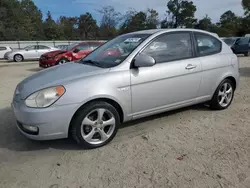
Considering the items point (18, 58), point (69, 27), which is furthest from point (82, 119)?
point (69, 27)

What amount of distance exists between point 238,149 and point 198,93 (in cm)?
128

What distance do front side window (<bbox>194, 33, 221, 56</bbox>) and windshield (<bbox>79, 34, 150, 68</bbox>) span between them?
40.1 inches

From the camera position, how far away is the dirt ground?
2.57 m

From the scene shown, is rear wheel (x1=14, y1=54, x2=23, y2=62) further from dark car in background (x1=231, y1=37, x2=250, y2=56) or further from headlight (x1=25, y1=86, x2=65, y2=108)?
headlight (x1=25, y1=86, x2=65, y2=108)

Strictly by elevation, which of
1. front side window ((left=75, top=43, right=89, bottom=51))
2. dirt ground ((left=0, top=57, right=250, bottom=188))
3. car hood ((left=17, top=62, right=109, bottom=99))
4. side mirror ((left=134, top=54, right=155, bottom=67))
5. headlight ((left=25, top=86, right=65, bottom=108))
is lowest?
dirt ground ((left=0, top=57, right=250, bottom=188))

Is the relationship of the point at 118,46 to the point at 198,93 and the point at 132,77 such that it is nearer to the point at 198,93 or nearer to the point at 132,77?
the point at 132,77

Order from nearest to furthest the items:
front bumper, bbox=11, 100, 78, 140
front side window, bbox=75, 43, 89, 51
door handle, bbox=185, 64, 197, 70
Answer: front bumper, bbox=11, 100, 78, 140, door handle, bbox=185, 64, 197, 70, front side window, bbox=75, 43, 89, 51

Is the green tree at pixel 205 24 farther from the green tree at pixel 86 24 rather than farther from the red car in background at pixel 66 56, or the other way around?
the red car in background at pixel 66 56

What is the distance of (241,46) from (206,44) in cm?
1660

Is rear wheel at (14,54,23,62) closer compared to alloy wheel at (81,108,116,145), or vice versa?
alloy wheel at (81,108,116,145)

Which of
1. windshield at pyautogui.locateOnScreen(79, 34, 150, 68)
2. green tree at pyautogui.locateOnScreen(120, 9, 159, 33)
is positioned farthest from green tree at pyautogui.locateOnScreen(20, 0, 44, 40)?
windshield at pyautogui.locateOnScreen(79, 34, 150, 68)

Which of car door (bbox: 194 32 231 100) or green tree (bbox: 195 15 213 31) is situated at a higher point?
green tree (bbox: 195 15 213 31)

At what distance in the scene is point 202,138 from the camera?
11.5 ft

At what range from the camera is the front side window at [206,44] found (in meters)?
4.21
